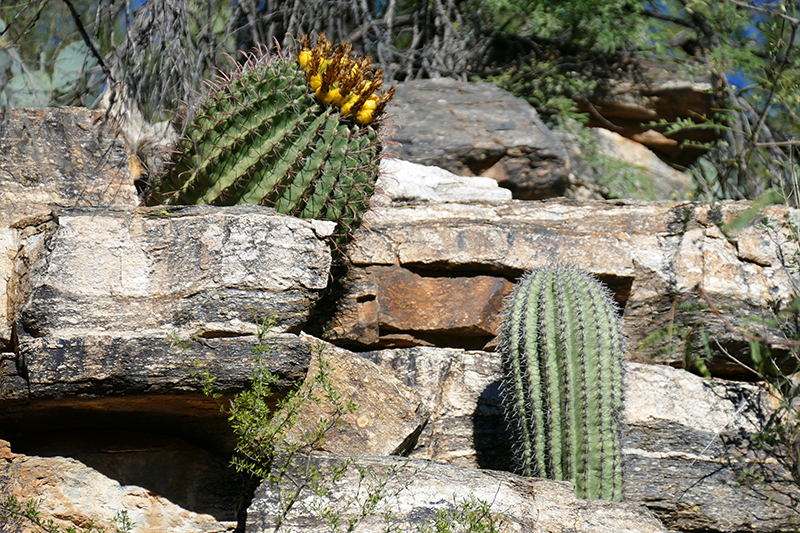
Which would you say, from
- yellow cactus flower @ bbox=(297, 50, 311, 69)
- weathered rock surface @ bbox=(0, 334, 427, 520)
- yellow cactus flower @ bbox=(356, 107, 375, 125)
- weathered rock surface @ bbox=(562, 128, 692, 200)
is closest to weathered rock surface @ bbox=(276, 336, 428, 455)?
weathered rock surface @ bbox=(0, 334, 427, 520)

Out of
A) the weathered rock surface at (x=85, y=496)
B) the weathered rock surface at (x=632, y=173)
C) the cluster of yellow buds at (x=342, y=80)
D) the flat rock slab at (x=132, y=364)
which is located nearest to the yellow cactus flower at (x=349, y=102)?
the cluster of yellow buds at (x=342, y=80)

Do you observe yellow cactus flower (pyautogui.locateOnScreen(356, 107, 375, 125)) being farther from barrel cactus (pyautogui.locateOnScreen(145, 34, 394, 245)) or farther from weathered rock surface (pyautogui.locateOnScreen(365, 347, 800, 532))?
weathered rock surface (pyautogui.locateOnScreen(365, 347, 800, 532))

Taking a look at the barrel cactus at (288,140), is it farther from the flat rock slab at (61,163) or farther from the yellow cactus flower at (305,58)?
the flat rock slab at (61,163)

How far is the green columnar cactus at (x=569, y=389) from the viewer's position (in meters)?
2.19

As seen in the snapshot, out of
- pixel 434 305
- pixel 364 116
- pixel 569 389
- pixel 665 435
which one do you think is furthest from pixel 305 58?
pixel 665 435

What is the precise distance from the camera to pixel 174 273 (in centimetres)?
205

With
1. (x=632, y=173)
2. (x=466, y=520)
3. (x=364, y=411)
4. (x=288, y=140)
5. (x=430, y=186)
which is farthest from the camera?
(x=632, y=173)

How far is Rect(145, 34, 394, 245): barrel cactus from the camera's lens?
244cm

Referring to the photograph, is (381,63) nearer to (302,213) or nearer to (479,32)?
(479,32)

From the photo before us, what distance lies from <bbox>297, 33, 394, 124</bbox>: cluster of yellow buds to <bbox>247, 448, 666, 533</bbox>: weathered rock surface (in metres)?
1.27

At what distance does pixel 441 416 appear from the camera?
2.63m

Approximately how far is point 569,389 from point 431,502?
1.99 feet

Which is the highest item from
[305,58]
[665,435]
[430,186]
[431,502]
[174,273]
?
[305,58]

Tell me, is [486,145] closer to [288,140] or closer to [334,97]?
[334,97]
